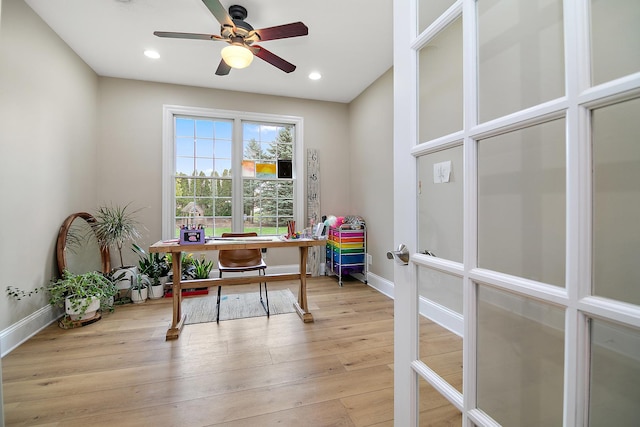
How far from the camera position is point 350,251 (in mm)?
3846

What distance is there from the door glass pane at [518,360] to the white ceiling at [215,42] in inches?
104

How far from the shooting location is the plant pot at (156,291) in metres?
3.36

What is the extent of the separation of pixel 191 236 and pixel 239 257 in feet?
2.58

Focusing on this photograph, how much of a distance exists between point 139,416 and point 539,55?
7.44 ft

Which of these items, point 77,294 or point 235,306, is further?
point 235,306

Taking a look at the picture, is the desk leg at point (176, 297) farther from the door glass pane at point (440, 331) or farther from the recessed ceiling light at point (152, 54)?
the recessed ceiling light at point (152, 54)

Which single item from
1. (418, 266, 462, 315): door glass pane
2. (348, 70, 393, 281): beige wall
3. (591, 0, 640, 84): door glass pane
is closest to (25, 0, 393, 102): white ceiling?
(348, 70, 393, 281): beige wall

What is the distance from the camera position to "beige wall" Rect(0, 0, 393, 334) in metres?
2.20

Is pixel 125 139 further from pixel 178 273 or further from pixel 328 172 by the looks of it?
pixel 328 172

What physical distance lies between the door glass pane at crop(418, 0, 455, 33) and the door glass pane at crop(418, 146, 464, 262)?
0.43m

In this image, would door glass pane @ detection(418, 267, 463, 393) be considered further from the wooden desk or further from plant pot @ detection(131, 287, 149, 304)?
plant pot @ detection(131, 287, 149, 304)

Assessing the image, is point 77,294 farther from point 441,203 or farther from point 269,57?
point 441,203

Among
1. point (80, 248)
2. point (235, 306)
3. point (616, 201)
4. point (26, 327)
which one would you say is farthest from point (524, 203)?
point (80, 248)

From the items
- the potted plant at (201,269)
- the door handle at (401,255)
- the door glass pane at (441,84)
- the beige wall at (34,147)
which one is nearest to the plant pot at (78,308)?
the beige wall at (34,147)
